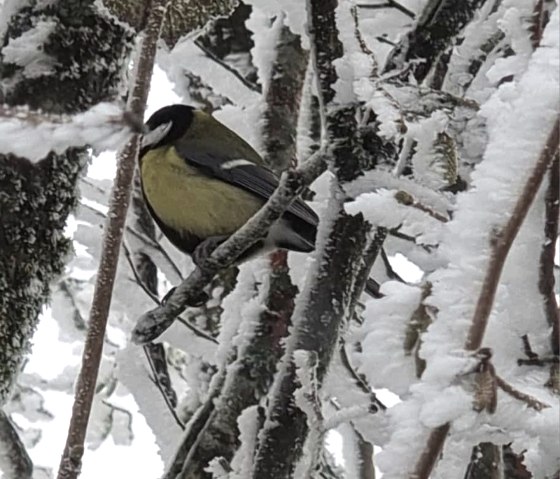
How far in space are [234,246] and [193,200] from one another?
1016 mm

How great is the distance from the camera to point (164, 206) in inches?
88.4

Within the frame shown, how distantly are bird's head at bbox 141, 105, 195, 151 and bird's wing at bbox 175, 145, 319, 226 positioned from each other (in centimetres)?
8

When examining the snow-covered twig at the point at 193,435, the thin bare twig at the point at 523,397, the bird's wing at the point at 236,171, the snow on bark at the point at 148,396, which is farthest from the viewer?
the snow on bark at the point at 148,396

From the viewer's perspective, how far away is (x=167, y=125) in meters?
2.46

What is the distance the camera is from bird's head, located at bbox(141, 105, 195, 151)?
238 cm

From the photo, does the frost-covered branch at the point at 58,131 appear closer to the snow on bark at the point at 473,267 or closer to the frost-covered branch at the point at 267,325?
the snow on bark at the point at 473,267

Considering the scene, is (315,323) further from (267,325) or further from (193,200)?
(193,200)

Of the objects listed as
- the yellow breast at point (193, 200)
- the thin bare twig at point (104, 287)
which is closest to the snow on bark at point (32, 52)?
the yellow breast at point (193, 200)

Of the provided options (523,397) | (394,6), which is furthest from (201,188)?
(523,397)

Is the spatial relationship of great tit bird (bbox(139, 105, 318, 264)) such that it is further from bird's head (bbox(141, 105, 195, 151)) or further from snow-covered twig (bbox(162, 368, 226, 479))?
snow-covered twig (bbox(162, 368, 226, 479))

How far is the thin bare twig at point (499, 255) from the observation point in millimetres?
556

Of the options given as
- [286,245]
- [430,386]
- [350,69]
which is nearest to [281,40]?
[286,245]

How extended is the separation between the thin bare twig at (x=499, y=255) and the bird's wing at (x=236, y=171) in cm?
159

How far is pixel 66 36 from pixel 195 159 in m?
0.72
